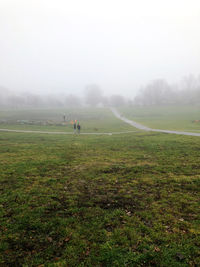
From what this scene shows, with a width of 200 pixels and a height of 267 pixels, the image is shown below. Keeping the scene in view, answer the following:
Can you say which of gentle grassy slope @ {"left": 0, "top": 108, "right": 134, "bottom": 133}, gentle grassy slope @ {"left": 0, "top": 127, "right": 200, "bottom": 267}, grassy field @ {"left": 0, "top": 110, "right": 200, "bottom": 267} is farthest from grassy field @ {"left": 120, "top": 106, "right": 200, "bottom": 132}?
grassy field @ {"left": 0, "top": 110, "right": 200, "bottom": 267}

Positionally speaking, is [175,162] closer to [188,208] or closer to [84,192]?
[188,208]

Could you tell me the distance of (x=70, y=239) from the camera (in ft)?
20.9

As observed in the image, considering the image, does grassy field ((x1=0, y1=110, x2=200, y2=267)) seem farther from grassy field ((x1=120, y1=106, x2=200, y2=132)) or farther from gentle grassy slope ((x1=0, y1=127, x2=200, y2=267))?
grassy field ((x1=120, y1=106, x2=200, y2=132))

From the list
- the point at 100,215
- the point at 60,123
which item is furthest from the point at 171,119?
the point at 100,215

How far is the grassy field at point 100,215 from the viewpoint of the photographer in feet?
18.6

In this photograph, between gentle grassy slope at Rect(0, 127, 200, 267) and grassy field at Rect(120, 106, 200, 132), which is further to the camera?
grassy field at Rect(120, 106, 200, 132)

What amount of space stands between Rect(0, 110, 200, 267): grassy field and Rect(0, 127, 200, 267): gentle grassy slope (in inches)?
1.2

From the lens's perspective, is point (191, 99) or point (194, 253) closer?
point (194, 253)

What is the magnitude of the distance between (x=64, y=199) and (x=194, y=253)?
643 cm

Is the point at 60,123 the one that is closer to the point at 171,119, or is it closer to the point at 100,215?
the point at 171,119

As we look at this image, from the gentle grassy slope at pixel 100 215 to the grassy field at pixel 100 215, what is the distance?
3 centimetres

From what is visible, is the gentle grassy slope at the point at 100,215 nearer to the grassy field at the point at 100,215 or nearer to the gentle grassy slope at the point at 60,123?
the grassy field at the point at 100,215

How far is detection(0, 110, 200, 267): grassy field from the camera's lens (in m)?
5.67

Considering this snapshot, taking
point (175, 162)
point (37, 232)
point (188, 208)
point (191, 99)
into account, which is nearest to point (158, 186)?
point (188, 208)
